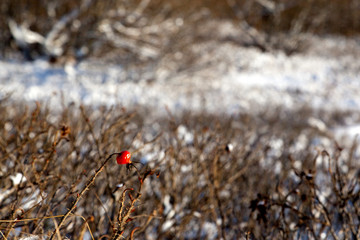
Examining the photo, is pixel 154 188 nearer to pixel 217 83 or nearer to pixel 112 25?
pixel 217 83

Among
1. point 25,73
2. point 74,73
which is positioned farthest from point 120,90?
point 25,73

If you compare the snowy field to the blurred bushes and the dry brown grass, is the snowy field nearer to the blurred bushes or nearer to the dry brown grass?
the dry brown grass

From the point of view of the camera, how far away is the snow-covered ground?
29.6 ft

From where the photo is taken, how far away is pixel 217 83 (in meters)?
11.2

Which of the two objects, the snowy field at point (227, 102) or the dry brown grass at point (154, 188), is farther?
the snowy field at point (227, 102)

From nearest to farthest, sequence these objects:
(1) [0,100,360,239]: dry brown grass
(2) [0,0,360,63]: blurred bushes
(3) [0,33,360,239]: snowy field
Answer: (1) [0,100,360,239]: dry brown grass → (3) [0,33,360,239]: snowy field → (2) [0,0,360,63]: blurred bushes

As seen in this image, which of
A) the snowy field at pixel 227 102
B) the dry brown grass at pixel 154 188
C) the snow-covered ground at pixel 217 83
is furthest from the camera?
the snow-covered ground at pixel 217 83

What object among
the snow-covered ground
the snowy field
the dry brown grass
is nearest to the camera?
the dry brown grass

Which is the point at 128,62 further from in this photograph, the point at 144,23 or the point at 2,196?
the point at 2,196

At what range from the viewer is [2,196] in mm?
1874

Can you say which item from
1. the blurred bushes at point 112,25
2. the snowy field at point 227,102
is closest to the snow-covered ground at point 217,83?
the snowy field at point 227,102

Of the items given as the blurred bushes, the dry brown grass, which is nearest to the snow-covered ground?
the blurred bushes

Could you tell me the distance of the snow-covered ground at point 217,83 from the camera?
29.6ft

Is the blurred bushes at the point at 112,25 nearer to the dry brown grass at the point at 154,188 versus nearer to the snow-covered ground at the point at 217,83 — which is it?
the snow-covered ground at the point at 217,83
